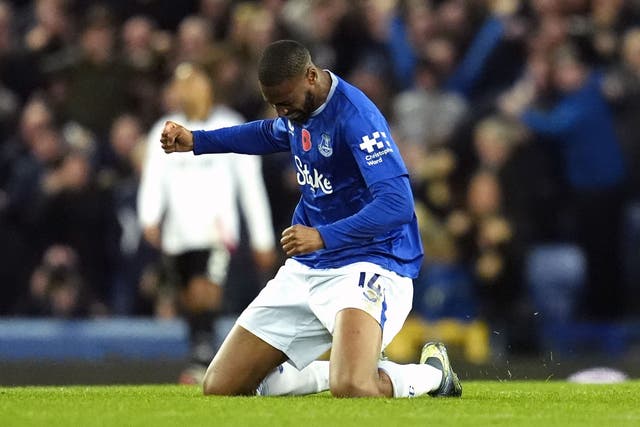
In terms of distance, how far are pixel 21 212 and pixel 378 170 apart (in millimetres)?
7709

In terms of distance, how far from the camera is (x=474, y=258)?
13.9m

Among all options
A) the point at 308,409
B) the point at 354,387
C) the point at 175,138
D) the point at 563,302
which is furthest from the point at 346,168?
the point at 563,302

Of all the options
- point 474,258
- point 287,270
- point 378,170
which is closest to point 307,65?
point 378,170

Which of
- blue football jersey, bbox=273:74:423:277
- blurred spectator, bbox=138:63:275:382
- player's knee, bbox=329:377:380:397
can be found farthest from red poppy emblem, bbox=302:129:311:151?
blurred spectator, bbox=138:63:275:382

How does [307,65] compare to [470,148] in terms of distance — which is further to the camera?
[470,148]

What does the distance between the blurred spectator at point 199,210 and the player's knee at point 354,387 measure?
3650 millimetres

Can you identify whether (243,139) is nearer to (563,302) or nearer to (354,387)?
(354,387)

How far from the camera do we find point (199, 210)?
1212 centimetres

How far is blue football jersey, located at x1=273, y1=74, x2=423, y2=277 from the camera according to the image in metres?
8.16

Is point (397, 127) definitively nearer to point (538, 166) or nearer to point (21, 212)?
point (538, 166)

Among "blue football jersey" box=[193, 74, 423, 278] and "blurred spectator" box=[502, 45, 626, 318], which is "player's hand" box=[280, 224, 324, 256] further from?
"blurred spectator" box=[502, 45, 626, 318]

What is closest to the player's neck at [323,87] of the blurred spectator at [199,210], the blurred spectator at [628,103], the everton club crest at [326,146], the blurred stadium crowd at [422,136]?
the everton club crest at [326,146]

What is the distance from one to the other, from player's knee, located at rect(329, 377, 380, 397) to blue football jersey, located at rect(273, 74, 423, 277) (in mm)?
713

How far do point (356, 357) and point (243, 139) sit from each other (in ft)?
5.15
